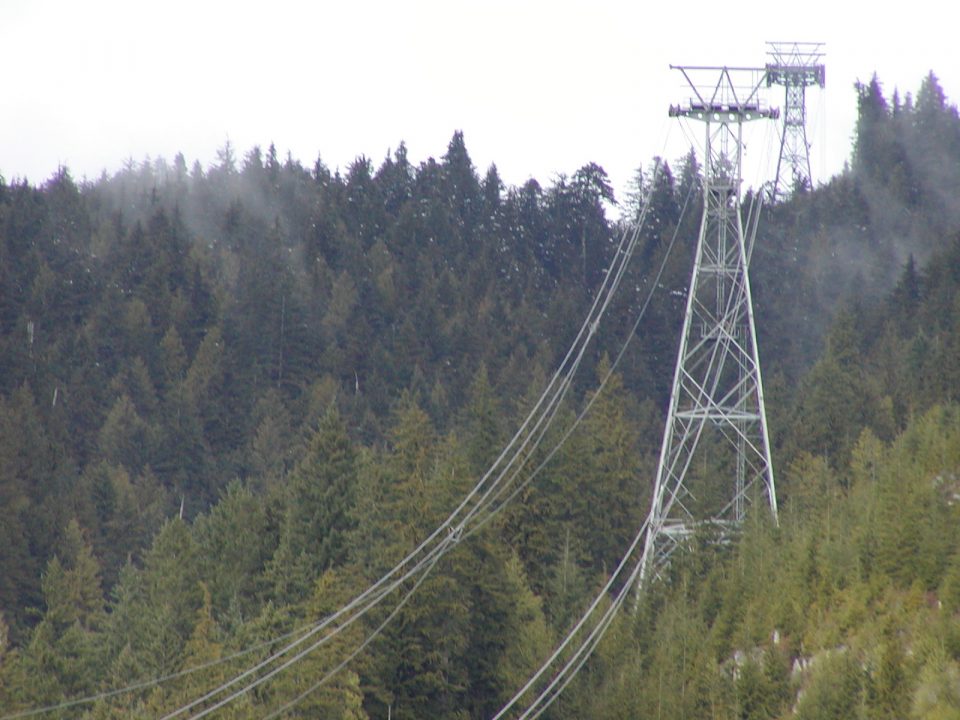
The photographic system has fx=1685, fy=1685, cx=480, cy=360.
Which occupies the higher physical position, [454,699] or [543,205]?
[543,205]

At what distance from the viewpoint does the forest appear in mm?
32094

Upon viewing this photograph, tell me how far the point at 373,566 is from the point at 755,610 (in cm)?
1132

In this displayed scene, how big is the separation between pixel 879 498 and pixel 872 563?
2470mm

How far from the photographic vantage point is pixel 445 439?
60969mm

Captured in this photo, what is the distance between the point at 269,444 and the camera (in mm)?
76750

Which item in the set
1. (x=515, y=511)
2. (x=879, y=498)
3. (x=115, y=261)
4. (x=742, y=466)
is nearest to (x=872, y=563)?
(x=879, y=498)

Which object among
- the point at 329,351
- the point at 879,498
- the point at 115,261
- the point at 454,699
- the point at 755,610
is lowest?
the point at 454,699

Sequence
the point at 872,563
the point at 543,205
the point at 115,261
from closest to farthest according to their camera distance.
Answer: the point at 872,563
the point at 115,261
the point at 543,205

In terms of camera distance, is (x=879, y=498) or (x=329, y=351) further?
(x=329, y=351)

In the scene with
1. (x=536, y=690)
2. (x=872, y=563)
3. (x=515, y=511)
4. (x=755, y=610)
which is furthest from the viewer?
(x=515, y=511)

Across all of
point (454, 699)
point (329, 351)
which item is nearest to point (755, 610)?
point (454, 699)

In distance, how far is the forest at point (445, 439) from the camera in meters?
32.1

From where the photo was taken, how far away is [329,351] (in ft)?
292

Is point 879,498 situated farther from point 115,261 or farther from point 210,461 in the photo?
point 115,261
